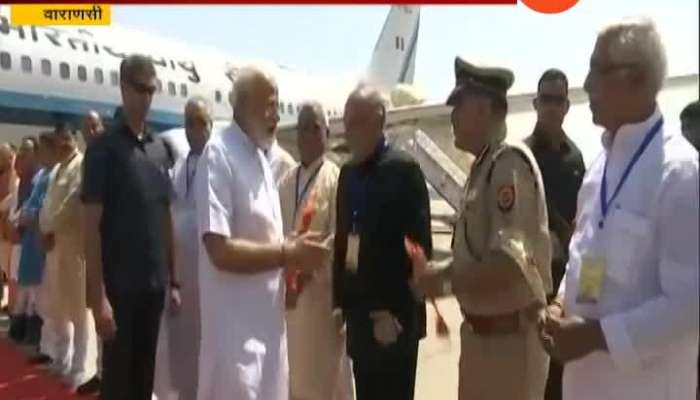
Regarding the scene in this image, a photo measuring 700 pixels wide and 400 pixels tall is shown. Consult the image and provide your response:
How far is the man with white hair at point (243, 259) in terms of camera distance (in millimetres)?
3137

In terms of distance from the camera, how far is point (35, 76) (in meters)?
16.4

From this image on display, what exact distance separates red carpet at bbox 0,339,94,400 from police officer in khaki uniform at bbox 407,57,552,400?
3465 mm

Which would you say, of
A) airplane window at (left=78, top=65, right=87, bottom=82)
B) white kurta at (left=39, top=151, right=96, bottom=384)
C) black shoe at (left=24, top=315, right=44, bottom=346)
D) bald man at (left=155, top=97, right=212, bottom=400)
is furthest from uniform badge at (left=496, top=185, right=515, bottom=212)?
airplane window at (left=78, top=65, right=87, bottom=82)

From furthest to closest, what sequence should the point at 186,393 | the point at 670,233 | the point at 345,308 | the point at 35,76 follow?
1. the point at 35,76
2. the point at 186,393
3. the point at 345,308
4. the point at 670,233

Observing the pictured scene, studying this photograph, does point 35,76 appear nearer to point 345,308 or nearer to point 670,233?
point 345,308

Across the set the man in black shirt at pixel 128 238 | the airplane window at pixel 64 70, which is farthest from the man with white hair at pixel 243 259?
the airplane window at pixel 64 70

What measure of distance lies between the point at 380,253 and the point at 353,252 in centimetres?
11

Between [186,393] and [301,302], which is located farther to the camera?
[186,393]

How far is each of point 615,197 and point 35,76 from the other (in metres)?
15.4

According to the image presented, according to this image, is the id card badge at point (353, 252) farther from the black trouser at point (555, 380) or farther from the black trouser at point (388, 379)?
the black trouser at point (555, 380)

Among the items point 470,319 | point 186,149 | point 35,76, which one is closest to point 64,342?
point 186,149

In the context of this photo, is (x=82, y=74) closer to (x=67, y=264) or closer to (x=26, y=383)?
(x=67, y=264)

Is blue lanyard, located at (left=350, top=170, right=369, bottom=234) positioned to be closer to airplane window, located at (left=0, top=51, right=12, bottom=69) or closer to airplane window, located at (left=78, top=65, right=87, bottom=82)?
airplane window, located at (left=0, top=51, right=12, bottom=69)

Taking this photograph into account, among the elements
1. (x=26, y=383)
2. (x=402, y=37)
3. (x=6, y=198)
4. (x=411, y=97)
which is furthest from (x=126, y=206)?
(x=402, y=37)
